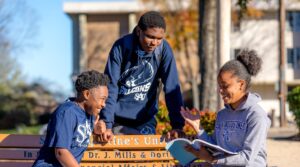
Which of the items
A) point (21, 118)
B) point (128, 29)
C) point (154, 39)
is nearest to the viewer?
point (154, 39)

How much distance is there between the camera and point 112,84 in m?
5.68

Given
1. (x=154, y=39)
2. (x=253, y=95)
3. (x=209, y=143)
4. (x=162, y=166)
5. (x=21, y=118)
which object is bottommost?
(x=21, y=118)

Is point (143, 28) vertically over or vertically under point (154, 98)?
over

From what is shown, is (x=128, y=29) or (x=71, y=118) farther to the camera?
(x=128, y=29)

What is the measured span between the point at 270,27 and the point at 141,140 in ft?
120

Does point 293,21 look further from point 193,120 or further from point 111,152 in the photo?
point 193,120

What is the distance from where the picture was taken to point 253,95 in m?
4.84

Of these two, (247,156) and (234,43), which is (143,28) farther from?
(234,43)

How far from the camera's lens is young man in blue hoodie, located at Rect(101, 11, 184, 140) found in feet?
18.6

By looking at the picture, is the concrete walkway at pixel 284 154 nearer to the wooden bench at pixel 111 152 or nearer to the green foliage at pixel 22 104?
the wooden bench at pixel 111 152

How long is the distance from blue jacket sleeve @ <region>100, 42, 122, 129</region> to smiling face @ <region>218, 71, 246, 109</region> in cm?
121

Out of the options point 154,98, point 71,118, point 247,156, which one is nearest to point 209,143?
point 247,156

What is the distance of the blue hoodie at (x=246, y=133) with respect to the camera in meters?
4.64

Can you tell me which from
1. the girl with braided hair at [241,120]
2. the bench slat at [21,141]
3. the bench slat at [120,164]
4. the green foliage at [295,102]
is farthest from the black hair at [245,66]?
the green foliage at [295,102]
